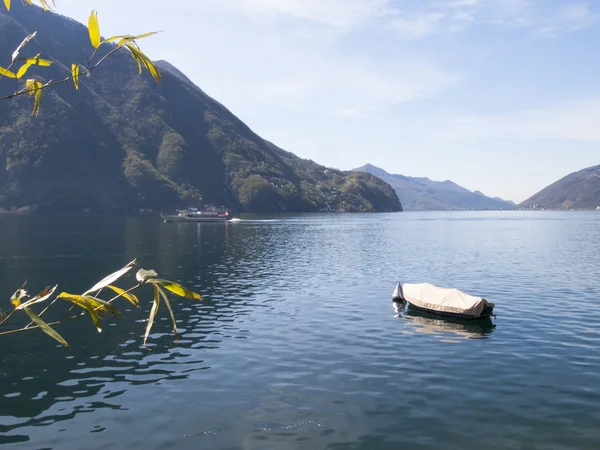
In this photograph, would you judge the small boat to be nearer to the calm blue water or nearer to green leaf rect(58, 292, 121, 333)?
the calm blue water

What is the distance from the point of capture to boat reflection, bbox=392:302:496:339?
41062mm

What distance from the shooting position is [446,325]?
44125 mm

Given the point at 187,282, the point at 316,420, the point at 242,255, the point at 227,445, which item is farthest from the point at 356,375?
the point at 242,255

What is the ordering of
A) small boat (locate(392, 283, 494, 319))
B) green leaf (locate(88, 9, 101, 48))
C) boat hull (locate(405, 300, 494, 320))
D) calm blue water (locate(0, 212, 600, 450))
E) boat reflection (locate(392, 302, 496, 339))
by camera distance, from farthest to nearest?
1. boat hull (locate(405, 300, 494, 320))
2. small boat (locate(392, 283, 494, 319))
3. boat reflection (locate(392, 302, 496, 339))
4. calm blue water (locate(0, 212, 600, 450))
5. green leaf (locate(88, 9, 101, 48))

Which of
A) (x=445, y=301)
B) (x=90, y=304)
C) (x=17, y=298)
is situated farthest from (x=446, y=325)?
(x=17, y=298)

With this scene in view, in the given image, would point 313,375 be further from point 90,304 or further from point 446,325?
point 90,304

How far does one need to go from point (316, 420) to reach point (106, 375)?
14.0m

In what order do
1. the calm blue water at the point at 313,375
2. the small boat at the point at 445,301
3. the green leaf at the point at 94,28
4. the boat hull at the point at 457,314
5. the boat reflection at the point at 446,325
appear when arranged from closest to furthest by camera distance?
the green leaf at the point at 94,28 < the calm blue water at the point at 313,375 < the boat reflection at the point at 446,325 < the small boat at the point at 445,301 < the boat hull at the point at 457,314

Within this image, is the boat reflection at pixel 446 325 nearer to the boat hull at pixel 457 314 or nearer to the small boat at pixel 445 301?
the boat hull at pixel 457 314

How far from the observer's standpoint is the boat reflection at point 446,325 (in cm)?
4106

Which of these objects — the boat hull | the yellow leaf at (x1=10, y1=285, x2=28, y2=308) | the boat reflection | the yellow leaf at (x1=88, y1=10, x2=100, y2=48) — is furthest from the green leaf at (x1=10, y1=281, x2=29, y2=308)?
the boat hull

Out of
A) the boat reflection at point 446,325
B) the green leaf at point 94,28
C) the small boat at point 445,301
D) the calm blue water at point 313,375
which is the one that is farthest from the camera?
the small boat at point 445,301

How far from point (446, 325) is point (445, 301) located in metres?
3.47

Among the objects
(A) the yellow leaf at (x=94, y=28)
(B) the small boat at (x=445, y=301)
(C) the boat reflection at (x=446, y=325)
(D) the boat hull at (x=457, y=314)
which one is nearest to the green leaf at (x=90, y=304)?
(A) the yellow leaf at (x=94, y=28)
